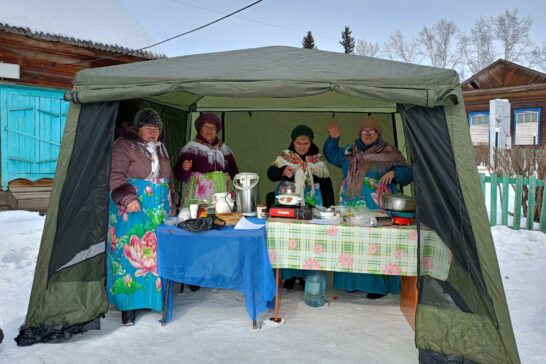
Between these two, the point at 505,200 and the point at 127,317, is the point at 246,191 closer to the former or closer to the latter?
the point at 127,317

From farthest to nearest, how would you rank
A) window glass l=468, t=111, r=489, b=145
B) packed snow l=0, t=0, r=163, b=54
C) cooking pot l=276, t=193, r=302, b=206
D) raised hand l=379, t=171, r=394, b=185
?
window glass l=468, t=111, r=489, b=145
packed snow l=0, t=0, r=163, b=54
raised hand l=379, t=171, r=394, b=185
cooking pot l=276, t=193, r=302, b=206

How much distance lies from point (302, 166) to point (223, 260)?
140 centimetres

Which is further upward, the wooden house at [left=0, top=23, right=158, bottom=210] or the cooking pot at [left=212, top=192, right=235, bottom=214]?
the wooden house at [left=0, top=23, right=158, bottom=210]

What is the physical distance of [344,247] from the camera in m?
3.07

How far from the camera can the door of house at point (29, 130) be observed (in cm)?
675

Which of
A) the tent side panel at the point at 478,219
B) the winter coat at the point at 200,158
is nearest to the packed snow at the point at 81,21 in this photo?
the winter coat at the point at 200,158

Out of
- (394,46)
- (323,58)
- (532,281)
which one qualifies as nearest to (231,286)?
(323,58)

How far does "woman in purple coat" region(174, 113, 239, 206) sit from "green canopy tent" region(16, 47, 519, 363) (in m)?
0.70

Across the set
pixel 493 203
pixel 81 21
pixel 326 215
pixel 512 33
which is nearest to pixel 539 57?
pixel 512 33

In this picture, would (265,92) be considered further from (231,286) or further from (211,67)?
(231,286)

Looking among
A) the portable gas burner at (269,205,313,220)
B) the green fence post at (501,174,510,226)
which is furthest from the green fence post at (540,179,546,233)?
the portable gas burner at (269,205,313,220)

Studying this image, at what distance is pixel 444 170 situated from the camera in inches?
106

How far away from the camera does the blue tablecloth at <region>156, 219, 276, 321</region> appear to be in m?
3.01

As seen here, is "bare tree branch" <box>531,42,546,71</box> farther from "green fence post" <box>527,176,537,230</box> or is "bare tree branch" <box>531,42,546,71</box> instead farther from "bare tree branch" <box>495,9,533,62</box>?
"green fence post" <box>527,176,537,230</box>
